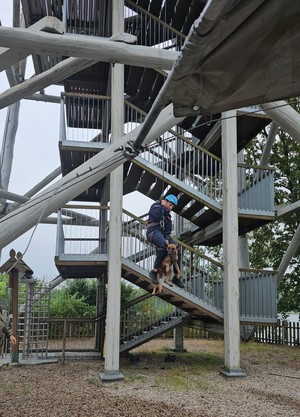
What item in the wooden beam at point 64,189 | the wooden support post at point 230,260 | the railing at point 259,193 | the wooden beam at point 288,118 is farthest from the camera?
the railing at point 259,193

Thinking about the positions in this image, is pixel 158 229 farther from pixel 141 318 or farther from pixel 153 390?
pixel 141 318

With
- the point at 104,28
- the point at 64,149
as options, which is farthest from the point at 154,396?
the point at 104,28

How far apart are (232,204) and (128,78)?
4.93 metres

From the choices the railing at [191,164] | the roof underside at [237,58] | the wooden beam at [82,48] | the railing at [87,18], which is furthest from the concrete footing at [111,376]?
the railing at [87,18]

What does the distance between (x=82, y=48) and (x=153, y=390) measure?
23.3 feet

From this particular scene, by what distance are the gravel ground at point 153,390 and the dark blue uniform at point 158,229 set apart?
8.61 feet

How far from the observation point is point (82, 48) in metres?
4.83

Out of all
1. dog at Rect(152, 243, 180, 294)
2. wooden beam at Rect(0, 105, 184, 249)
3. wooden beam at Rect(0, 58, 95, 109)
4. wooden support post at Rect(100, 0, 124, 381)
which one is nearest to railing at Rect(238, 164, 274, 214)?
wooden support post at Rect(100, 0, 124, 381)

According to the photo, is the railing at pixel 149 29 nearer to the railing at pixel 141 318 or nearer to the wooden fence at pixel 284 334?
the railing at pixel 141 318

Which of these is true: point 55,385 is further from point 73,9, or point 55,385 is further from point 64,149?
point 73,9

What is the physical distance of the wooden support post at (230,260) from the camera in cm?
1102

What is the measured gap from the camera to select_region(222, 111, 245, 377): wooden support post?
36.2 feet

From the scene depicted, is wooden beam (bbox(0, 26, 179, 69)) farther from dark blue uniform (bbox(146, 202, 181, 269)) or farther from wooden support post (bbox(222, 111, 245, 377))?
wooden support post (bbox(222, 111, 245, 377))

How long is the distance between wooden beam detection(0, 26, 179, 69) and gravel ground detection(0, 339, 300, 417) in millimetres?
5432
